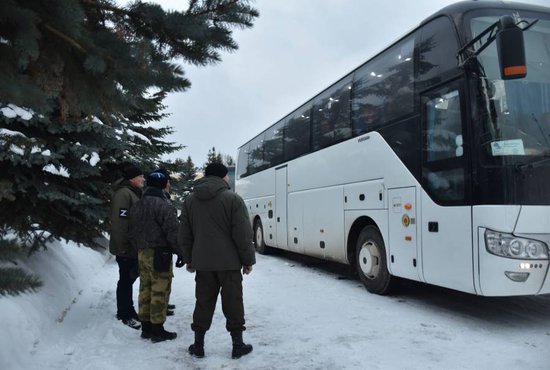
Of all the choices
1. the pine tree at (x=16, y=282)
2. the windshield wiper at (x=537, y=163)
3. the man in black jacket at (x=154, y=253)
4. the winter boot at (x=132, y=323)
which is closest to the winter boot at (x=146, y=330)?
the man in black jacket at (x=154, y=253)

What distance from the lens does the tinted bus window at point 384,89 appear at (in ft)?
22.2

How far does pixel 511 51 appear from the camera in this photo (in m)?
4.61

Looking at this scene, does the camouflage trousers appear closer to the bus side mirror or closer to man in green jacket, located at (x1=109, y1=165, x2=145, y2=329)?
man in green jacket, located at (x1=109, y1=165, x2=145, y2=329)

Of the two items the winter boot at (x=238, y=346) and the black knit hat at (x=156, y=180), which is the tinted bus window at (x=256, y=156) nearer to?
the black knit hat at (x=156, y=180)

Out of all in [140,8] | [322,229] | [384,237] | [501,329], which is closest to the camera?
[140,8]

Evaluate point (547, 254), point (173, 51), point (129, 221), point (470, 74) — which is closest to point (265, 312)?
point (129, 221)

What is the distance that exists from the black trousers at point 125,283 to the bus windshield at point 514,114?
4.33 m

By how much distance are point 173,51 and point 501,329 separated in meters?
4.90

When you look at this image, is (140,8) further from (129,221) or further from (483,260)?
(483,260)

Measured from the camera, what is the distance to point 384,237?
23.0ft

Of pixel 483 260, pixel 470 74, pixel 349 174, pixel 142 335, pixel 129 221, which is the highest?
pixel 470 74

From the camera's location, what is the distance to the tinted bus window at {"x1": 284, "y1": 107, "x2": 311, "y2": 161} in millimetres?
10562

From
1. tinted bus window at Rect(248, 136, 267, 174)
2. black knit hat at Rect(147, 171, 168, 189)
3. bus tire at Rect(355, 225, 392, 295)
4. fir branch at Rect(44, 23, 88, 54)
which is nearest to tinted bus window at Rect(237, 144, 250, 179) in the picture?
tinted bus window at Rect(248, 136, 267, 174)

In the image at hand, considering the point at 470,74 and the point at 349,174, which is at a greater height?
the point at 470,74
